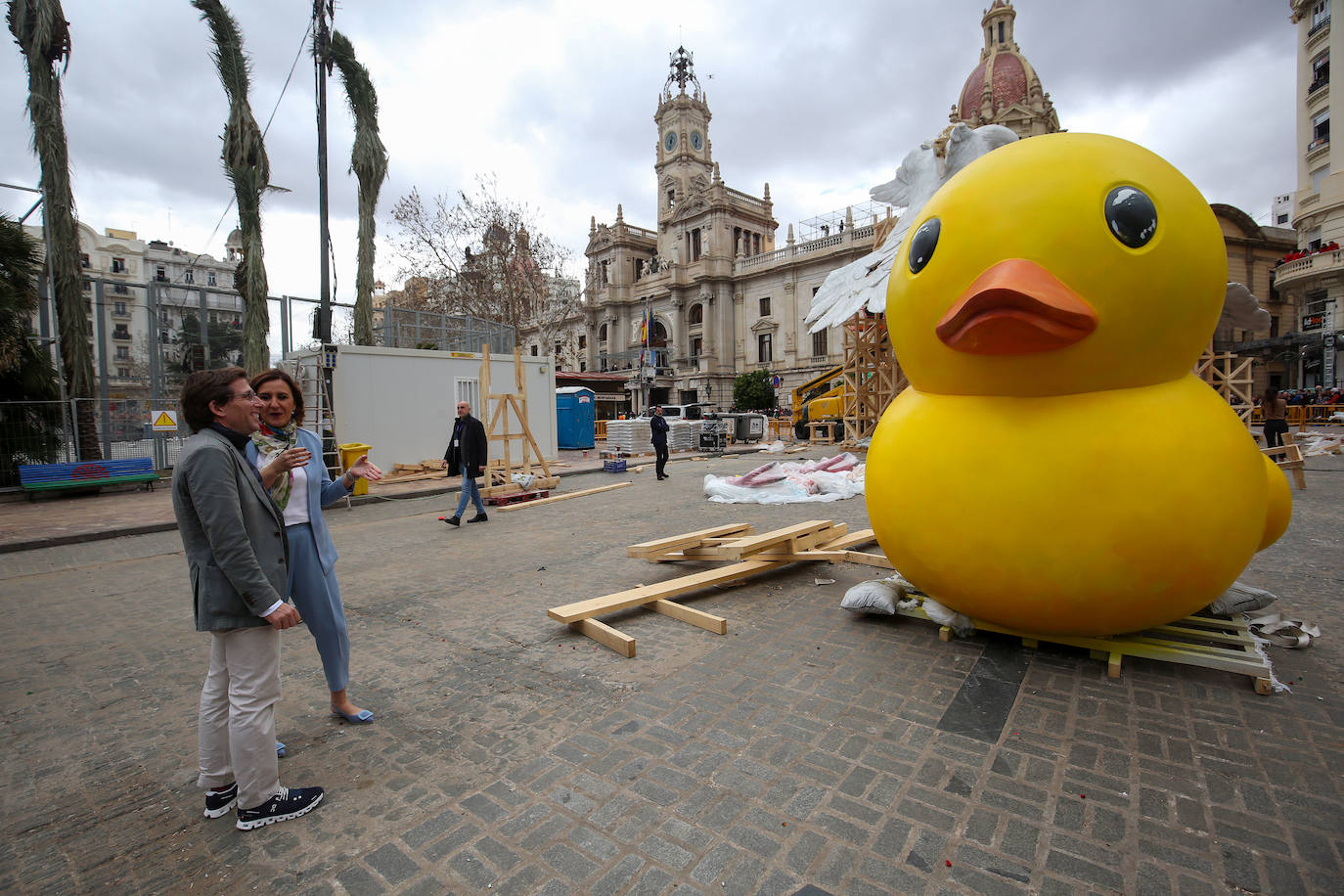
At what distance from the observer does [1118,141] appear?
324cm

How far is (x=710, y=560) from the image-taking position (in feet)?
19.9

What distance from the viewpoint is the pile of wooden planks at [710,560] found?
A: 14.8 ft

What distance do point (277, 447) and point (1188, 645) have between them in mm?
5154

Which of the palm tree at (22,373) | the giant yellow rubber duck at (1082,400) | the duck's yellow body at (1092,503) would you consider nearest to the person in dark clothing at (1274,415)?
the duck's yellow body at (1092,503)

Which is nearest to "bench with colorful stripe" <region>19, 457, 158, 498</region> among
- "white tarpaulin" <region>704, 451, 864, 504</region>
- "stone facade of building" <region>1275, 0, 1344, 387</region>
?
"white tarpaulin" <region>704, 451, 864, 504</region>

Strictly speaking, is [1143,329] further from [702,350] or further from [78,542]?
[702,350]

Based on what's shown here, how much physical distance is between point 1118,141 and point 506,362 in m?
16.1

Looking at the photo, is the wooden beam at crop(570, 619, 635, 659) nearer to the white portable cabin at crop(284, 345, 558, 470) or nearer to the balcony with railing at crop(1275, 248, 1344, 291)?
the white portable cabin at crop(284, 345, 558, 470)

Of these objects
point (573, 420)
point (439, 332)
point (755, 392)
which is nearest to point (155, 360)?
point (439, 332)

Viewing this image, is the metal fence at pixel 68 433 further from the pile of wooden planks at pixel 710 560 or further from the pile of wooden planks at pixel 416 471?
the pile of wooden planks at pixel 710 560

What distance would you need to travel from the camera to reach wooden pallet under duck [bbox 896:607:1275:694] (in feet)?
10.9

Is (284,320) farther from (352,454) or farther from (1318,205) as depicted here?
(1318,205)

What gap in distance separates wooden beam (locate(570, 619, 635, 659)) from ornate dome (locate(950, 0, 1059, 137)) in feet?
128

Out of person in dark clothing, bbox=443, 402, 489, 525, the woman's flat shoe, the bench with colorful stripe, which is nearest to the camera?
the woman's flat shoe
